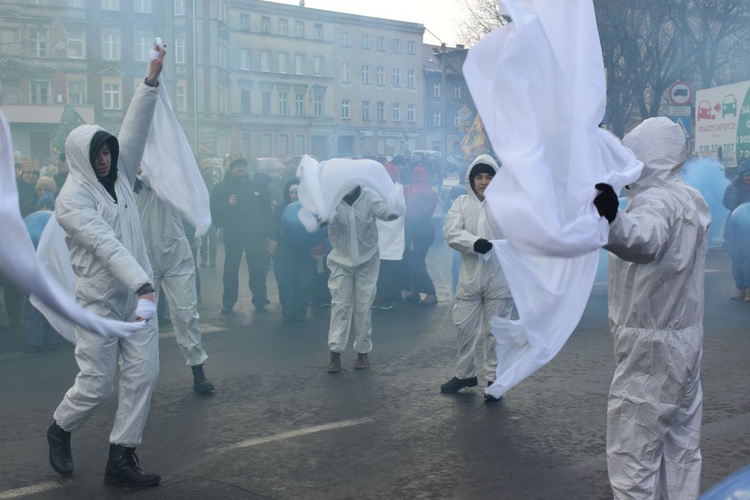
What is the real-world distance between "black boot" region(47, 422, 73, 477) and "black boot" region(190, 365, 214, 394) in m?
2.03

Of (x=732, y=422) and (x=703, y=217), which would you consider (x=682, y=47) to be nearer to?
(x=732, y=422)

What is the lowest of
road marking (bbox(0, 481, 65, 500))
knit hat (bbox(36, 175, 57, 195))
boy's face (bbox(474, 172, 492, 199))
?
road marking (bbox(0, 481, 65, 500))

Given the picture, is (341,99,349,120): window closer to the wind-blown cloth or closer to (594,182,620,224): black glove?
the wind-blown cloth

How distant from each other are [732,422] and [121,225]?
155 inches

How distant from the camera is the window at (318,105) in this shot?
24361 millimetres

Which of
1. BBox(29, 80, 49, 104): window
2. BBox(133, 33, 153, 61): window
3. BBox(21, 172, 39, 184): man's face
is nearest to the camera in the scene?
BBox(21, 172, 39, 184): man's face

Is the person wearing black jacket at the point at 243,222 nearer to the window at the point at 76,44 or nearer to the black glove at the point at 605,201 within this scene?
the black glove at the point at 605,201

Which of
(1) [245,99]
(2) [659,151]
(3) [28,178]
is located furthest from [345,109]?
(2) [659,151]

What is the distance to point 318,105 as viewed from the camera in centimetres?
2567

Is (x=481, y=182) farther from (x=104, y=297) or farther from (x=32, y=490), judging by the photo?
(x=32, y=490)

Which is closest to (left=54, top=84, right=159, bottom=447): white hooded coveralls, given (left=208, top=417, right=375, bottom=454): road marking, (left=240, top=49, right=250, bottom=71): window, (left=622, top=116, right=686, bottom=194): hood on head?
(left=208, top=417, right=375, bottom=454): road marking

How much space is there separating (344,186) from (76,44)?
14465 millimetres

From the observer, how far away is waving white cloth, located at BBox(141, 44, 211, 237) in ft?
19.5

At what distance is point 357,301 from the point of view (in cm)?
816
